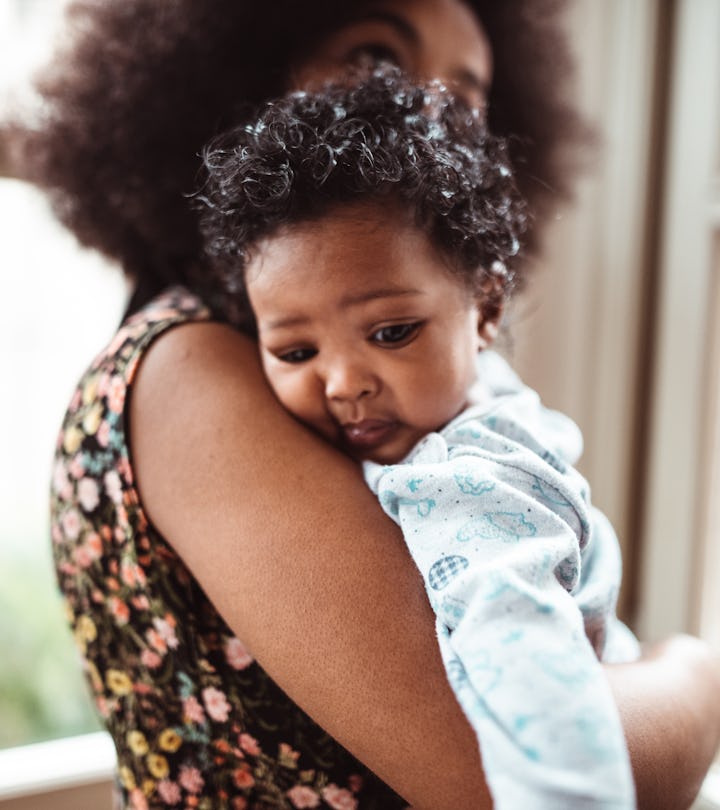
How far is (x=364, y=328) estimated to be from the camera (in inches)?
30.2

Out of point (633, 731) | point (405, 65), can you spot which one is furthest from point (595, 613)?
point (405, 65)

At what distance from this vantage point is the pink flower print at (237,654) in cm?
76

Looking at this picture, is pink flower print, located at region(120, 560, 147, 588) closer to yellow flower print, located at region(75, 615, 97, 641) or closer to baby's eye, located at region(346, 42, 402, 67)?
yellow flower print, located at region(75, 615, 97, 641)

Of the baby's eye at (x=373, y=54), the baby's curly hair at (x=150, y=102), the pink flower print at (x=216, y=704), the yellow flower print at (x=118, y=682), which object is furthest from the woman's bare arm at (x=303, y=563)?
the baby's eye at (x=373, y=54)

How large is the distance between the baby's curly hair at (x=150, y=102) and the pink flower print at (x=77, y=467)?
1.07 ft

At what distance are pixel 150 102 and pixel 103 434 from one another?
50 cm

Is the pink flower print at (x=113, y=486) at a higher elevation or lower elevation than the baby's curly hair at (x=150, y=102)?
lower

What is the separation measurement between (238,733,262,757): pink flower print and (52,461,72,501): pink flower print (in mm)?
318

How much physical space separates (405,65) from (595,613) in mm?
767

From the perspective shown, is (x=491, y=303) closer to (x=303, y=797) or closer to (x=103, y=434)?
(x=103, y=434)

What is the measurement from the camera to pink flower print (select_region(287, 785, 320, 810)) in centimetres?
77

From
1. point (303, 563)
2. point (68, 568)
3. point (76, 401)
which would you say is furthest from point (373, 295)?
point (68, 568)

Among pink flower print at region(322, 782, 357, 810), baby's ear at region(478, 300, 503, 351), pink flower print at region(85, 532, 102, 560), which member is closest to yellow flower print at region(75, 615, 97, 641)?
pink flower print at region(85, 532, 102, 560)

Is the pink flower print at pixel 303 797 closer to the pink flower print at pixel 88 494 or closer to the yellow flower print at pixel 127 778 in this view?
the yellow flower print at pixel 127 778
